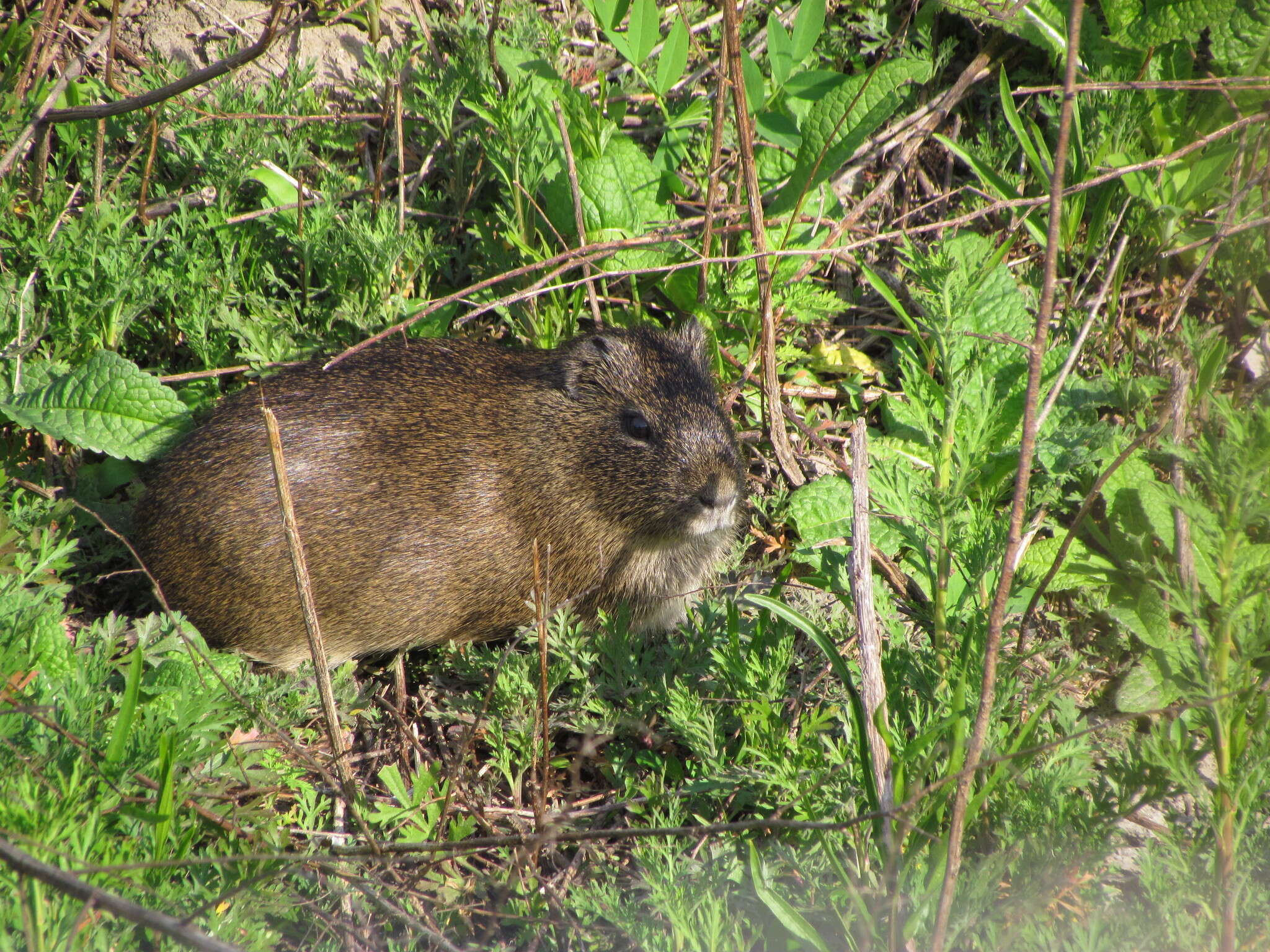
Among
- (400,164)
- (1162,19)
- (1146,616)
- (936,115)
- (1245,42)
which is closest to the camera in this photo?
(1146,616)

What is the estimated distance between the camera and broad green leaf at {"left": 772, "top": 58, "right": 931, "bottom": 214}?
513cm

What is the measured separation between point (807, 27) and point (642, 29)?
85 cm

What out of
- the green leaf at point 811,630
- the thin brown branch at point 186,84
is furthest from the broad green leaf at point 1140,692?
the thin brown branch at point 186,84

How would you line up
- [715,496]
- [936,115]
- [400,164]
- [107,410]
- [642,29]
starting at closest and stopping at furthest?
[715,496]
[107,410]
[642,29]
[400,164]
[936,115]

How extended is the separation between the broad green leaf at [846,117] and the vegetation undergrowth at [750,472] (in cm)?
2

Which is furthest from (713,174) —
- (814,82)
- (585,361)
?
(585,361)

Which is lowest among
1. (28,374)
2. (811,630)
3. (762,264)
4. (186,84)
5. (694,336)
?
(811,630)

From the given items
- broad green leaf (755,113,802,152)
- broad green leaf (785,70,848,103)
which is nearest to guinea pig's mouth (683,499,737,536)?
broad green leaf (755,113,802,152)

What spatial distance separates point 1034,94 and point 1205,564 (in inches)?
133

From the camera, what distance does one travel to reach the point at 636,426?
4734 mm

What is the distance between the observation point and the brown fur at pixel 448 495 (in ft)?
13.9

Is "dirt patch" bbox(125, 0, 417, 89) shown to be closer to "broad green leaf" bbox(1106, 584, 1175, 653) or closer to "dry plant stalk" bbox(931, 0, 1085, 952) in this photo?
"dry plant stalk" bbox(931, 0, 1085, 952)

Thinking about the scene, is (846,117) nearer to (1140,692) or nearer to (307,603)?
(1140,692)

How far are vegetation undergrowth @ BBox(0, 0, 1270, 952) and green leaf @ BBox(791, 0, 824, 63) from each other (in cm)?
4
